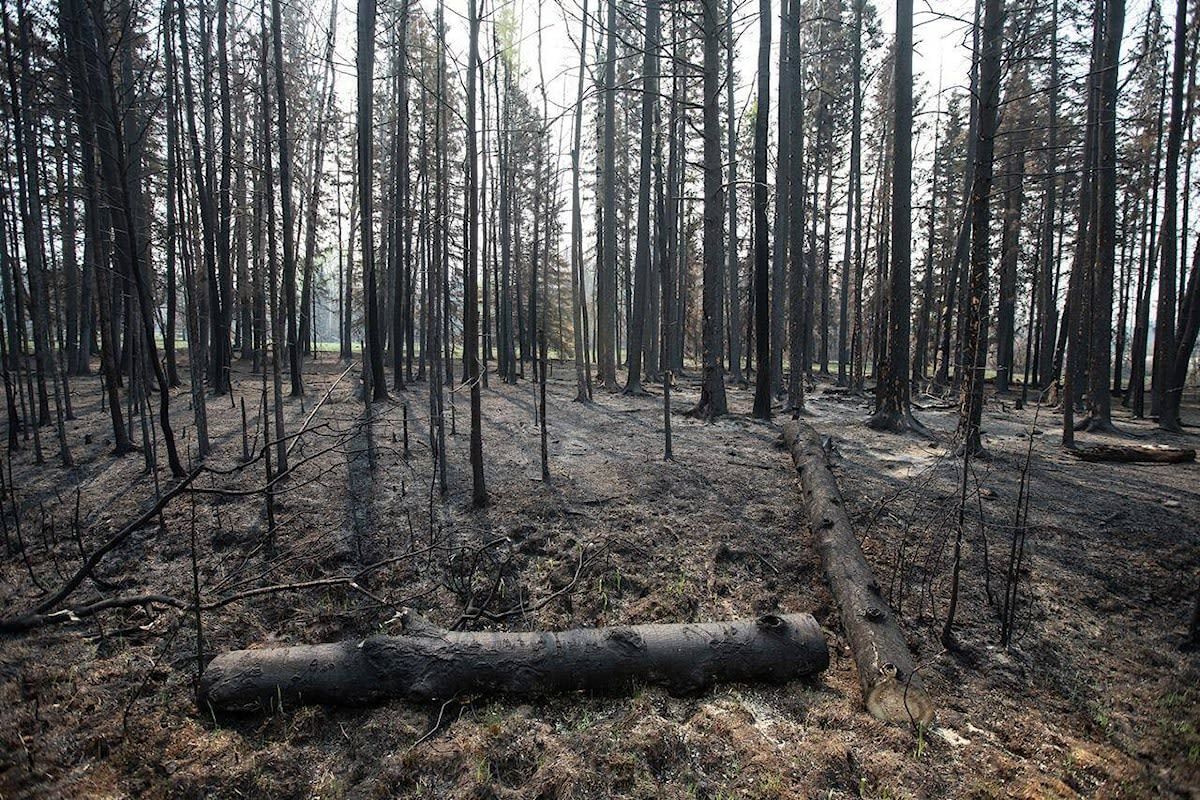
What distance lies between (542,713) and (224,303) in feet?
52.5

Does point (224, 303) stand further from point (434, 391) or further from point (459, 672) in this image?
point (459, 672)

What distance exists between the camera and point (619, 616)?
15.5 feet

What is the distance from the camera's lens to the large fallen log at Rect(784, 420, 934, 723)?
11.2 feet

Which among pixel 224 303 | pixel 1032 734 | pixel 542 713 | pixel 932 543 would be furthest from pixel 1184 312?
pixel 224 303

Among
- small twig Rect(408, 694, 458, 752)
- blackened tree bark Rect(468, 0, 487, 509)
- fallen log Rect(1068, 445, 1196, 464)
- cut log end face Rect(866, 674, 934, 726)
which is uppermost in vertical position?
blackened tree bark Rect(468, 0, 487, 509)

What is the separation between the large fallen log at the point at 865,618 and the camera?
3.41 metres

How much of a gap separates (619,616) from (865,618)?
190 centimetres

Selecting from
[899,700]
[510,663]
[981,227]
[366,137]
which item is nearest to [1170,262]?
[981,227]

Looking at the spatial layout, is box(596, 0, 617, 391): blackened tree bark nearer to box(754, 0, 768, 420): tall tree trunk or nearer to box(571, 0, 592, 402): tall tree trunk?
box(571, 0, 592, 402): tall tree trunk

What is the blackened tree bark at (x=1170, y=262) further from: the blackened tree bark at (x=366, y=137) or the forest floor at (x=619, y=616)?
the blackened tree bark at (x=366, y=137)

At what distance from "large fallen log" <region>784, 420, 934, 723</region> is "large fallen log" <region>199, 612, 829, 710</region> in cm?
33

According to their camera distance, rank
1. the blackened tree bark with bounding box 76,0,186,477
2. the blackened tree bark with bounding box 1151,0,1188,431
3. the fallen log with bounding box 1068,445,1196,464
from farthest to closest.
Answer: the blackened tree bark with bounding box 1151,0,1188,431, the fallen log with bounding box 1068,445,1196,464, the blackened tree bark with bounding box 76,0,186,477

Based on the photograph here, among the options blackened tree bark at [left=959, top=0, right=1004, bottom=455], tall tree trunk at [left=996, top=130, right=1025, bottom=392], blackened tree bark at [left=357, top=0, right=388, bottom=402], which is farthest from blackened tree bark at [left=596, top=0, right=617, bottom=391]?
tall tree trunk at [left=996, top=130, right=1025, bottom=392]

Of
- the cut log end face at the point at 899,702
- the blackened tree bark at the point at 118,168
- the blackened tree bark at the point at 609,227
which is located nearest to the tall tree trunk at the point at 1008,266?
the blackened tree bark at the point at 609,227
